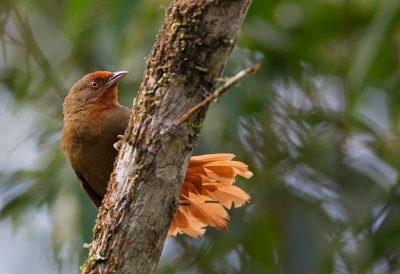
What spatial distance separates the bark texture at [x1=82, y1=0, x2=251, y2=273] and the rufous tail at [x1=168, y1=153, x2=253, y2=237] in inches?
38.3

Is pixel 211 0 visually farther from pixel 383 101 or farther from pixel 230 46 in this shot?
pixel 383 101

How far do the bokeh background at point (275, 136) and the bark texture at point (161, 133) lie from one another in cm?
260

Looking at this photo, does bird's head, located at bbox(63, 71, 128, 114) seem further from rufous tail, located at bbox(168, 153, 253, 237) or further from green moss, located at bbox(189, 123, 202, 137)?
green moss, located at bbox(189, 123, 202, 137)

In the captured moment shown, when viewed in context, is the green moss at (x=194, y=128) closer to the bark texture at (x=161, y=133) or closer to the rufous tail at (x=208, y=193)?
the bark texture at (x=161, y=133)

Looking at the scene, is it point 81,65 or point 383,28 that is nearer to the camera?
point 383,28

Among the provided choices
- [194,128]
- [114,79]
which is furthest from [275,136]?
[194,128]

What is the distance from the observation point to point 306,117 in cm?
732

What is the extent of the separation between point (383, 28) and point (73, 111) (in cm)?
233

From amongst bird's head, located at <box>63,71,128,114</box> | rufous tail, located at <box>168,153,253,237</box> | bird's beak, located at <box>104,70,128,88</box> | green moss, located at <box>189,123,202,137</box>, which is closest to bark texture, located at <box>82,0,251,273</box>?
green moss, located at <box>189,123,202,137</box>

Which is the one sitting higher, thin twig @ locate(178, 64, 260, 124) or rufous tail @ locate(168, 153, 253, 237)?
thin twig @ locate(178, 64, 260, 124)

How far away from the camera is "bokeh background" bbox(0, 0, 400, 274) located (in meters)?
6.58

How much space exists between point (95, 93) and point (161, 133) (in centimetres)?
200

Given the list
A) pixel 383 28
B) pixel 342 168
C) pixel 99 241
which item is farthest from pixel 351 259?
pixel 99 241

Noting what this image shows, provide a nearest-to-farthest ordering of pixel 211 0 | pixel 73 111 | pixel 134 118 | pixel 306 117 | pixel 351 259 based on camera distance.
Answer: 1. pixel 211 0
2. pixel 134 118
3. pixel 73 111
4. pixel 351 259
5. pixel 306 117
